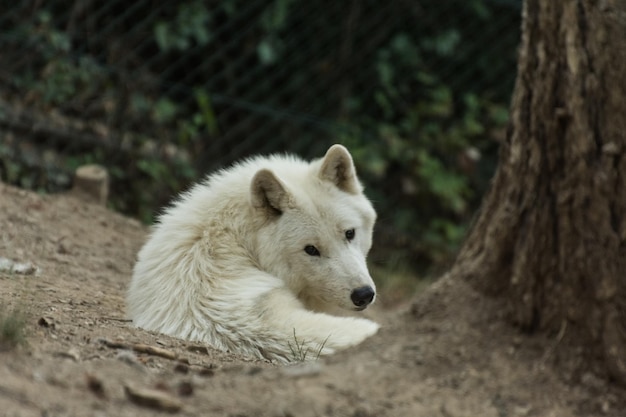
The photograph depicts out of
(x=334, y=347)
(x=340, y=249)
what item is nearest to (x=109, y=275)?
(x=340, y=249)

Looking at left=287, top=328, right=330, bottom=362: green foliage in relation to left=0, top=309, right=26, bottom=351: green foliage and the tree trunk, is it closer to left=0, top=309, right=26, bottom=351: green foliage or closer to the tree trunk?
the tree trunk

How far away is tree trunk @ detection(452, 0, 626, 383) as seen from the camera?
3.52 meters

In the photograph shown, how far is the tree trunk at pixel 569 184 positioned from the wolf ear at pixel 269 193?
217 cm

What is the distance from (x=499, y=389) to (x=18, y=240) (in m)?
4.24

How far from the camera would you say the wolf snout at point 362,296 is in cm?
578

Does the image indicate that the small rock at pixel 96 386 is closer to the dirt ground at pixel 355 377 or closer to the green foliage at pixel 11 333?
the dirt ground at pixel 355 377

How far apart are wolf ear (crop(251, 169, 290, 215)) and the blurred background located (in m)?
3.38

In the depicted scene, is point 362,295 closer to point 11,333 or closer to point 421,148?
point 11,333

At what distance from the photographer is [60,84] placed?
Result: 29.0 feet

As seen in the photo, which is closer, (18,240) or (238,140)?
(18,240)

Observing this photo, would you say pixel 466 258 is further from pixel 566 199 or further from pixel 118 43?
pixel 118 43

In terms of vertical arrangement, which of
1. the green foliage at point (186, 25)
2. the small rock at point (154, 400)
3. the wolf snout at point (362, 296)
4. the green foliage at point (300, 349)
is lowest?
the small rock at point (154, 400)

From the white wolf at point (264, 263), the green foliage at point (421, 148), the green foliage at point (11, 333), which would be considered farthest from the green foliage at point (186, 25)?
the green foliage at point (11, 333)

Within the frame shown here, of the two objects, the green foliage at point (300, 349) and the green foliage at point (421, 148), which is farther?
the green foliage at point (421, 148)
